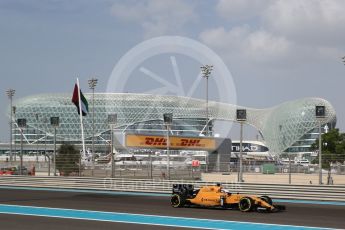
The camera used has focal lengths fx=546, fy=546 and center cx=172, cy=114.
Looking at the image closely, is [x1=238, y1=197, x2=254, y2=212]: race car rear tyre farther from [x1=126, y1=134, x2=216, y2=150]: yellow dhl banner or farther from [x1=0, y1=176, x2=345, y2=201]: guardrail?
[x1=126, y1=134, x2=216, y2=150]: yellow dhl banner

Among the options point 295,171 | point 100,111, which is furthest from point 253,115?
point 295,171

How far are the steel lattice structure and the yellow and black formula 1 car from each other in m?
129

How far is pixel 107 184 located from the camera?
26.2 metres

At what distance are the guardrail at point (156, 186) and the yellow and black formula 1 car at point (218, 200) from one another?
12.9ft

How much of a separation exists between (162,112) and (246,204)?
142 metres

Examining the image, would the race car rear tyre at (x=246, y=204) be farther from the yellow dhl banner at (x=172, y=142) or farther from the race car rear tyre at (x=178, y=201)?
the yellow dhl banner at (x=172, y=142)

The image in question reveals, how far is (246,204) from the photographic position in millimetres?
15492

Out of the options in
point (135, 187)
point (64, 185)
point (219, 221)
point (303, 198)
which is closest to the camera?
point (219, 221)

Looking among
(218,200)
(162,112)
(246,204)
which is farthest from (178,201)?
(162,112)

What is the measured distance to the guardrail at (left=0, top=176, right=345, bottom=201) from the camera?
19.9 metres

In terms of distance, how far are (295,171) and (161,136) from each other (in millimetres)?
11340

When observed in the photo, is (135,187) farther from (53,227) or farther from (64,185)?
(53,227)

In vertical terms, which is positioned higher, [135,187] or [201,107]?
[201,107]

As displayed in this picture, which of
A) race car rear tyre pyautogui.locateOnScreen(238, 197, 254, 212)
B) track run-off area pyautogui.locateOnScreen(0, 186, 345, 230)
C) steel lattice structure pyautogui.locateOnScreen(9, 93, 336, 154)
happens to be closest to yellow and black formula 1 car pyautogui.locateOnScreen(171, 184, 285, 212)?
race car rear tyre pyautogui.locateOnScreen(238, 197, 254, 212)
